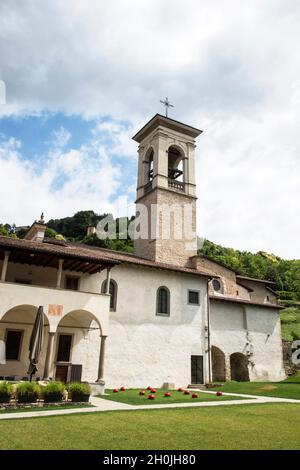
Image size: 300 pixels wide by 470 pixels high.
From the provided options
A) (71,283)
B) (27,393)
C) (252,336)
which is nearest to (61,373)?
(71,283)

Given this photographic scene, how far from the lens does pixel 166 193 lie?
2988 cm

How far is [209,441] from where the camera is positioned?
6.96 metres

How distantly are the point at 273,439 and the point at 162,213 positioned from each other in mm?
22590

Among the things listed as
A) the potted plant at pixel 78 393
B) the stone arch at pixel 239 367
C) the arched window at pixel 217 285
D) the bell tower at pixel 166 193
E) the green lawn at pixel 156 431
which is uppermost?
the bell tower at pixel 166 193

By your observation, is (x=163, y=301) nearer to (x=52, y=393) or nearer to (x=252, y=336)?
(x=252, y=336)

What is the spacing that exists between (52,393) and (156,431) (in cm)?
539

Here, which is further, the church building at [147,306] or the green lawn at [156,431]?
the church building at [147,306]

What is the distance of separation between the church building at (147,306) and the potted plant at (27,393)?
13.6 feet

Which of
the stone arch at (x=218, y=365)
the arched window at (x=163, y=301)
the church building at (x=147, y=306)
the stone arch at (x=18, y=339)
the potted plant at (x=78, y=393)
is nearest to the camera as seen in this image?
the potted plant at (x=78, y=393)

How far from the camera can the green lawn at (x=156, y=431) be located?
6.59 m

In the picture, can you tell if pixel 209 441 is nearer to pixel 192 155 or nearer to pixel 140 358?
pixel 140 358

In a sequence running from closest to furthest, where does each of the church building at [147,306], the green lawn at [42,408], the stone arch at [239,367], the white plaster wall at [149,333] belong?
the green lawn at [42,408], the church building at [147,306], the white plaster wall at [149,333], the stone arch at [239,367]

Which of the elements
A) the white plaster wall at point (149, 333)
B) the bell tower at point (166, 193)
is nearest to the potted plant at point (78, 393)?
the white plaster wall at point (149, 333)

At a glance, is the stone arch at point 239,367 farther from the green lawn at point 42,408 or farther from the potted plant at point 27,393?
the potted plant at point 27,393
